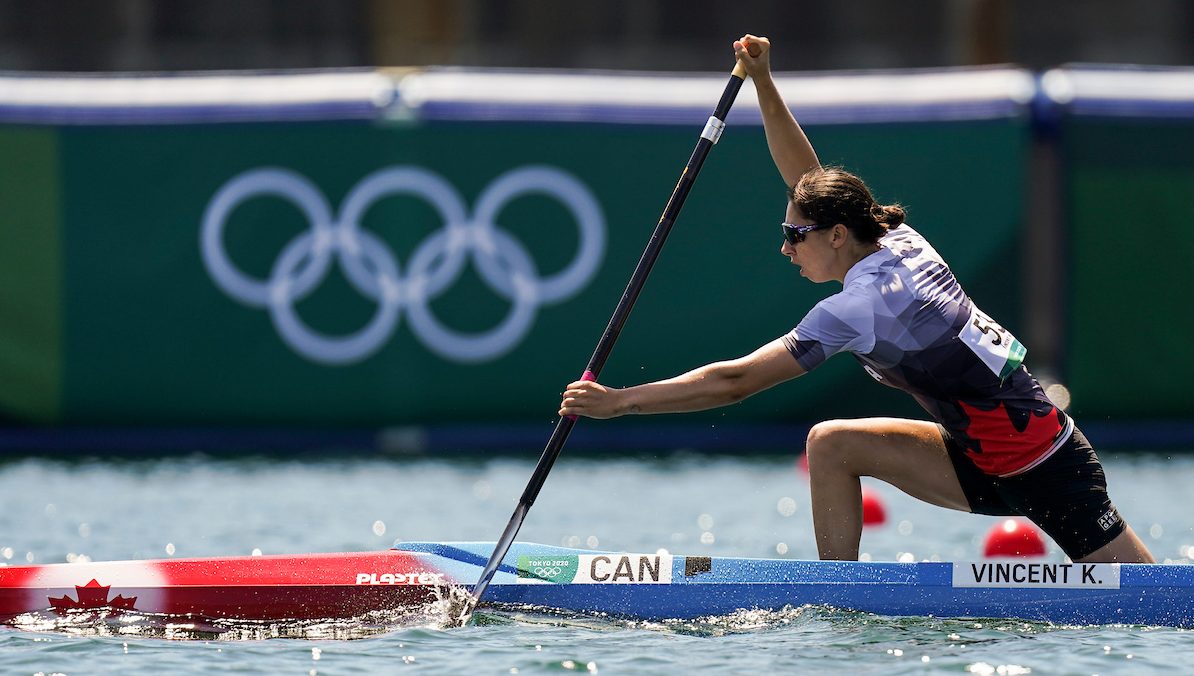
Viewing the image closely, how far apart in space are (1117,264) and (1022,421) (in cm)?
591

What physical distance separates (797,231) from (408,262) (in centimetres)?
579

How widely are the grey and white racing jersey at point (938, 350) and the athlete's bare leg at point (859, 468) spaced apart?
0.12 meters

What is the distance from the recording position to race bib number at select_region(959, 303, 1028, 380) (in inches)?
229

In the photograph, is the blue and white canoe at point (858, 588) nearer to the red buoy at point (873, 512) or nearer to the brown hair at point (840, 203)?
the brown hair at point (840, 203)

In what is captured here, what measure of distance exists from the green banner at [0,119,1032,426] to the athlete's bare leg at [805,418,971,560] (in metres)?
5.29

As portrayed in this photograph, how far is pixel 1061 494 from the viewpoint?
19.5ft

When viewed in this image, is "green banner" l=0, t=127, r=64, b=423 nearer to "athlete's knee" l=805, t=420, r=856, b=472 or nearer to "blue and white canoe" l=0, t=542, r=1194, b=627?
"blue and white canoe" l=0, t=542, r=1194, b=627

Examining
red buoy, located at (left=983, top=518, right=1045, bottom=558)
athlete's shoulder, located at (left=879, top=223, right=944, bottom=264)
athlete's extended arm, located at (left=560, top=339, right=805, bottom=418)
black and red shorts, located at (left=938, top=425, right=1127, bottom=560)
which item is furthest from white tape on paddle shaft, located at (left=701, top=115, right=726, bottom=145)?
red buoy, located at (left=983, top=518, right=1045, bottom=558)

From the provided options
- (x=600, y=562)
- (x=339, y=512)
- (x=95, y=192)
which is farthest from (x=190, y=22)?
(x=600, y=562)

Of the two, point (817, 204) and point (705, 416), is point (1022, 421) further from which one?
point (705, 416)

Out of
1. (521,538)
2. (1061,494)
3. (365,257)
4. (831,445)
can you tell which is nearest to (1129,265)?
(365,257)

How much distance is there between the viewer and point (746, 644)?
5.72 meters

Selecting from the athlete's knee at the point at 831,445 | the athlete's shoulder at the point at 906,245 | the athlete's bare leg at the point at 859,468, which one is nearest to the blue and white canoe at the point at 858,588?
the athlete's bare leg at the point at 859,468

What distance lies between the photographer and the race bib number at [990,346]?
5828mm
